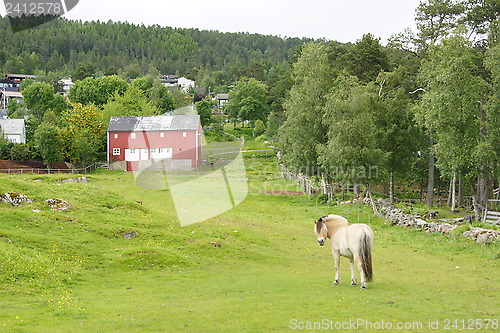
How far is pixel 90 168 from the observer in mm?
77812

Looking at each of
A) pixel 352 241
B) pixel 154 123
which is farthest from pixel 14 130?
pixel 352 241

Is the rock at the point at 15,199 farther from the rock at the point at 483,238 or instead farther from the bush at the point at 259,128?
the bush at the point at 259,128

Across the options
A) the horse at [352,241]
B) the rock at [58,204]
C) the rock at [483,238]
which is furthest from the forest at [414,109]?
the rock at [58,204]

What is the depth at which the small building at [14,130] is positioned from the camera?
289 ft

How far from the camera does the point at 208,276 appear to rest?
21.9 m

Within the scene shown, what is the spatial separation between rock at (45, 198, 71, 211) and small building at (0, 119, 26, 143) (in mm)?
62923

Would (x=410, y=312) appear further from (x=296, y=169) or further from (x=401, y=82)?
(x=296, y=169)

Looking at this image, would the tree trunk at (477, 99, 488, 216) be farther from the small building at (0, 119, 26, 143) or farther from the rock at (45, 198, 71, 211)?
the small building at (0, 119, 26, 143)

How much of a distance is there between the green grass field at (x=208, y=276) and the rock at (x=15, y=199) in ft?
2.24

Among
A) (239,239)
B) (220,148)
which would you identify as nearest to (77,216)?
(239,239)

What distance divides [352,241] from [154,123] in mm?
69748

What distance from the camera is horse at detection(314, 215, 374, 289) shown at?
18000mm

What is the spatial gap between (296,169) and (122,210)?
30.4 metres

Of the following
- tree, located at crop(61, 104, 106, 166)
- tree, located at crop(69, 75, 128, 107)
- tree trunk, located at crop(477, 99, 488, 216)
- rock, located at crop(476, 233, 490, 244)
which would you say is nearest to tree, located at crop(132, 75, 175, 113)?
tree, located at crop(69, 75, 128, 107)
